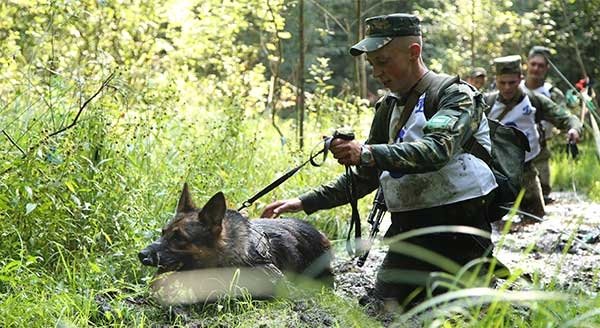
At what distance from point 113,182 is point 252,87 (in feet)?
19.1

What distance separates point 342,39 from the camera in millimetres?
21766

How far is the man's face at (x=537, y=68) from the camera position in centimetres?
1151

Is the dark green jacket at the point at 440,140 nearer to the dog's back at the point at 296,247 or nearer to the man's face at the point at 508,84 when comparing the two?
the dog's back at the point at 296,247

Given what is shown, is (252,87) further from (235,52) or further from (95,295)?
(95,295)

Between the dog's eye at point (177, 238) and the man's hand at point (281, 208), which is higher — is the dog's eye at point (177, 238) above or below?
above

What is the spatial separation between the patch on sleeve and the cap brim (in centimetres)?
66

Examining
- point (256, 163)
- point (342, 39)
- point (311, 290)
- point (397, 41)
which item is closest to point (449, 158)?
point (397, 41)

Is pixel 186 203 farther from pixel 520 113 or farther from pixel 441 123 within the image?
pixel 520 113

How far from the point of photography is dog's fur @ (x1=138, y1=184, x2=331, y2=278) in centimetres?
516

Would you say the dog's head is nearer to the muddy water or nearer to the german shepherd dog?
the german shepherd dog

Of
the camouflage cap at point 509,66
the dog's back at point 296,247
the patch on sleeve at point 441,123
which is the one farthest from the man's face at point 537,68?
the patch on sleeve at point 441,123

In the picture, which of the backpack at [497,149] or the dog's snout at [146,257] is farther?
the backpack at [497,149]

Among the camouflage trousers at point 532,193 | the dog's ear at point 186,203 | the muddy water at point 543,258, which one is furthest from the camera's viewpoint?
the camouflage trousers at point 532,193

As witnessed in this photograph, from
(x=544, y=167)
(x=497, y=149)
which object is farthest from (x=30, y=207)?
(x=544, y=167)
